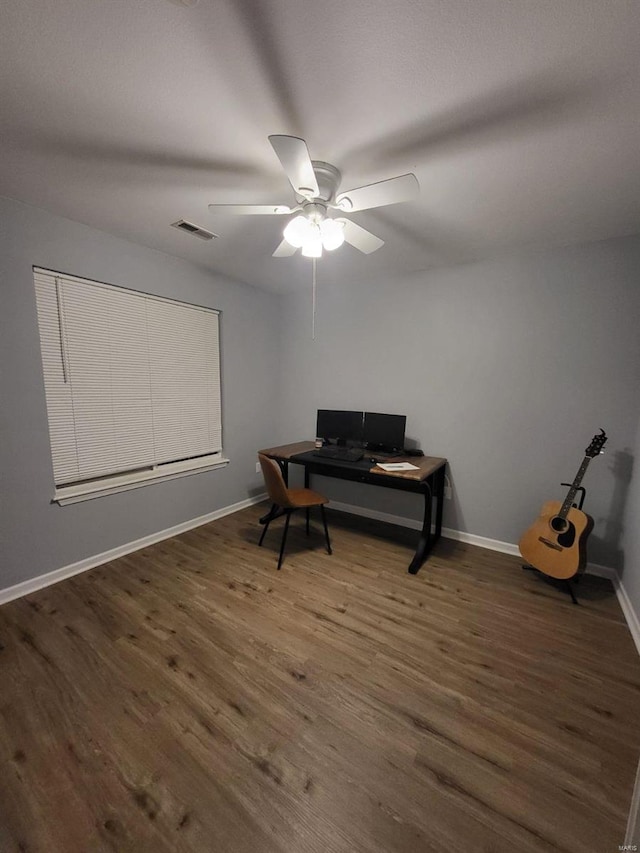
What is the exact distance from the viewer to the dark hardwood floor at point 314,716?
1.00 metres

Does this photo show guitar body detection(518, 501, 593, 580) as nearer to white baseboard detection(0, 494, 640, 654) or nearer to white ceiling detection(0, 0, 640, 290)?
white baseboard detection(0, 494, 640, 654)

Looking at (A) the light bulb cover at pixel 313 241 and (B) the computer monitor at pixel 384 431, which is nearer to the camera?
(A) the light bulb cover at pixel 313 241

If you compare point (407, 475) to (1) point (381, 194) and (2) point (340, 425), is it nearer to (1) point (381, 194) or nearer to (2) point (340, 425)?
(2) point (340, 425)

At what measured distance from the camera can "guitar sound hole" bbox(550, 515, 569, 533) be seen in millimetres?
2152

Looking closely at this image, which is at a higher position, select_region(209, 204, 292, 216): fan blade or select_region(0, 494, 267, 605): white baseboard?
select_region(209, 204, 292, 216): fan blade

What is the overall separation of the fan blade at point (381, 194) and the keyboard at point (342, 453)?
1.83 metres

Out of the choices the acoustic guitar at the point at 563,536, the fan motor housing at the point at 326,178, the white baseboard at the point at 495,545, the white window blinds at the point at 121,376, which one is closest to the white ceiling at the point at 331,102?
the fan motor housing at the point at 326,178

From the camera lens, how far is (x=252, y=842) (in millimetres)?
953

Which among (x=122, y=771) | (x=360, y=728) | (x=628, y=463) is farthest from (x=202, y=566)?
(x=628, y=463)

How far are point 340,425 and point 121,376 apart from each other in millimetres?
1956

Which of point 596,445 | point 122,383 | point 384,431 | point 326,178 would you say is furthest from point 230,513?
point 596,445

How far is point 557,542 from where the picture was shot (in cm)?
215

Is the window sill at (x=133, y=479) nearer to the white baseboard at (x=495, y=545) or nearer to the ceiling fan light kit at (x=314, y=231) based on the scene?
the white baseboard at (x=495, y=545)

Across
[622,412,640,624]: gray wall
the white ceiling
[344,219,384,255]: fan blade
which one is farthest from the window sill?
[622,412,640,624]: gray wall
